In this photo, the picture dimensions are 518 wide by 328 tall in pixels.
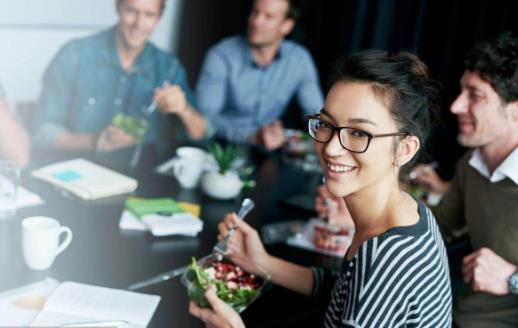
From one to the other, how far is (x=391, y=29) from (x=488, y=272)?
204 cm

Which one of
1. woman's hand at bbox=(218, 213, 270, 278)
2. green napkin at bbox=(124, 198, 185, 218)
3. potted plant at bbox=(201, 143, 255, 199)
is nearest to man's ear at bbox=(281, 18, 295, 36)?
potted plant at bbox=(201, 143, 255, 199)

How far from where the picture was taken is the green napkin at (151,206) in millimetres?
1637

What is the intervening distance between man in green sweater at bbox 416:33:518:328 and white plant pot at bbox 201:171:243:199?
26.8 inches

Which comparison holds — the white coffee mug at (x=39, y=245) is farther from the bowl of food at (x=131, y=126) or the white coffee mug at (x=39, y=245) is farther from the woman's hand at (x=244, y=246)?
the bowl of food at (x=131, y=126)

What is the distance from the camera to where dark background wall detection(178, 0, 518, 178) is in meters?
2.98

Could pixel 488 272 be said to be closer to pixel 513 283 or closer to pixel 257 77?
pixel 513 283

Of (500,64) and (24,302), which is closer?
(24,302)

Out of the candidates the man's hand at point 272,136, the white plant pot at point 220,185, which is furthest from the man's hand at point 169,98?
the white plant pot at point 220,185

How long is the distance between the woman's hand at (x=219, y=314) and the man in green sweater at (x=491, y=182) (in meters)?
0.68

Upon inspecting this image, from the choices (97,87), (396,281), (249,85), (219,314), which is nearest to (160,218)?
(219,314)

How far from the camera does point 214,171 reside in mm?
1911

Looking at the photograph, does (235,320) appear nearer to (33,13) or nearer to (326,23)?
(33,13)

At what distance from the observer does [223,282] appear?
129 centimetres

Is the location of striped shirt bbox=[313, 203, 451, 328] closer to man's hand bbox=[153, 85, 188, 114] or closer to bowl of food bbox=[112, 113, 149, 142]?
bowl of food bbox=[112, 113, 149, 142]
